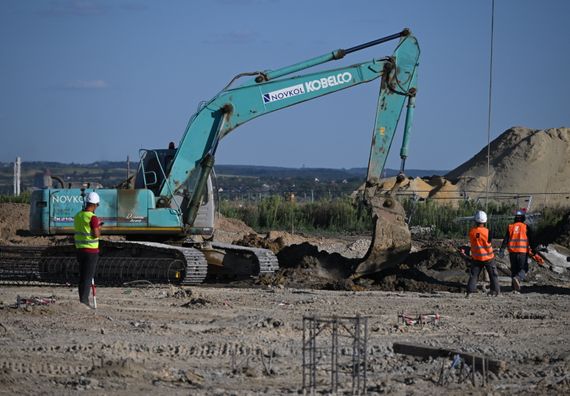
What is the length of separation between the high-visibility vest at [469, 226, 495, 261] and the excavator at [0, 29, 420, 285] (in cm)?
181

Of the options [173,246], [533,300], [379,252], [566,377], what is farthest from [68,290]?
[566,377]

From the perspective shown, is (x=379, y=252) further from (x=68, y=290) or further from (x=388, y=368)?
(x=388, y=368)

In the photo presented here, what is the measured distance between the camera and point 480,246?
18.5 metres

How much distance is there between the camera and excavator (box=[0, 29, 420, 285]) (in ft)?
65.0

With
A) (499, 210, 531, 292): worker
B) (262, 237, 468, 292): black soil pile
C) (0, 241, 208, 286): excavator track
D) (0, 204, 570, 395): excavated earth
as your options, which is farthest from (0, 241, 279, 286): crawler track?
(499, 210, 531, 292): worker

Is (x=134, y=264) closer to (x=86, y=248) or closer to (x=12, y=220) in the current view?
(x=86, y=248)

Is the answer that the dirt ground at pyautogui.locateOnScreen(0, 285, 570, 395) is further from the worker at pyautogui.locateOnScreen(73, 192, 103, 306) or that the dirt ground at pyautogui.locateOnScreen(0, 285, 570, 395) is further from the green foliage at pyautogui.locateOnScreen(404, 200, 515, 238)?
the green foliage at pyautogui.locateOnScreen(404, 200, 515, 238)

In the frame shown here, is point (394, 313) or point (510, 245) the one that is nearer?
point (394, 313)

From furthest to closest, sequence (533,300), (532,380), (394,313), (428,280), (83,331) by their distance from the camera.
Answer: (428,280)
(533,300)
(394,313)
(83,331)
(532,380)

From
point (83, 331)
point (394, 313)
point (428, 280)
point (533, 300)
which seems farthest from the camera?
point (428, 280)

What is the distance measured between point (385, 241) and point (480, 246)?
2114 millimetres

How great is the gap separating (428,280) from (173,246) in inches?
176

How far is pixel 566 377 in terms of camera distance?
10391 millimetres

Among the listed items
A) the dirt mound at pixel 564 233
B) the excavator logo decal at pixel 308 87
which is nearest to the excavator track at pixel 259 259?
the excavator logo decal at pixel 308 87
